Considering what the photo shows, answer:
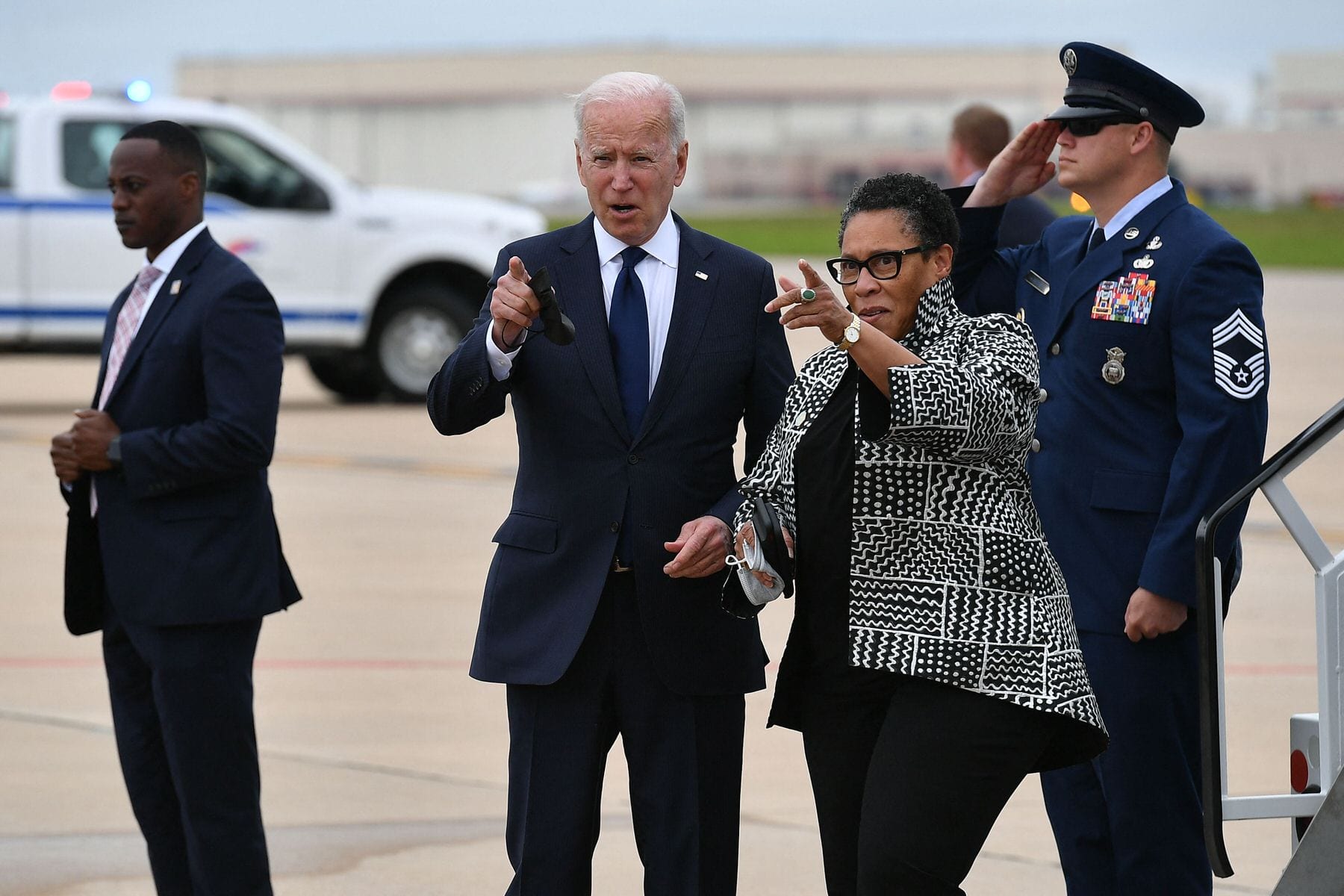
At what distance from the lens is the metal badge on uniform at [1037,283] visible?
4.27 meters

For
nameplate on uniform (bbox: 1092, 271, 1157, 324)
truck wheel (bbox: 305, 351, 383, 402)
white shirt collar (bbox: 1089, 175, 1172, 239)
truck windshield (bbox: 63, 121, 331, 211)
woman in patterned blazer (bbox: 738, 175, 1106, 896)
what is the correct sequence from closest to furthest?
woman in patterned blazer (bbox: 738, 175, 1106, 896)
nameplate on uniform (bbox: 1092, 271, 1157, 324)
white shirt collar (bbox: 1089, 175, 1172, 239)
truck windshield (bbox: 63, 121, 331, 211)
truck wheel (bbox: 305, 351, 383, 402)

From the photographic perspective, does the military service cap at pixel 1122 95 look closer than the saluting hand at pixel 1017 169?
Yes

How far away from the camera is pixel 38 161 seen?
1503cm

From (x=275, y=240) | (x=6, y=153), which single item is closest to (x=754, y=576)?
(x=275, y=240)

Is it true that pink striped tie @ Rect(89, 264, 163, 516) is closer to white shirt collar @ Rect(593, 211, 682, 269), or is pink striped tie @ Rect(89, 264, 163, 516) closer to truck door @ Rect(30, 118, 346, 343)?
white shirt collar @ Rect(593, 211, 682, 269)

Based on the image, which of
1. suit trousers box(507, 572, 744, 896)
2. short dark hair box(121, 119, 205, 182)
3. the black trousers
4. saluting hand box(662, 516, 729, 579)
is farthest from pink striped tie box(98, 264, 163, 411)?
the black trousers

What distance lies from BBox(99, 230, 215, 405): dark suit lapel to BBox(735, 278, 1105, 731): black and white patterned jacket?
5.52ft

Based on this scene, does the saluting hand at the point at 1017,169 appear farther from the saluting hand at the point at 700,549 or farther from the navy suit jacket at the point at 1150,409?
the saluting hand at the point at 700,549

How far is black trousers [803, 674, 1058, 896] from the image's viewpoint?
3311 mm

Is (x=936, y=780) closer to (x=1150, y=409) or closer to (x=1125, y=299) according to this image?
(x=1150, y=409)

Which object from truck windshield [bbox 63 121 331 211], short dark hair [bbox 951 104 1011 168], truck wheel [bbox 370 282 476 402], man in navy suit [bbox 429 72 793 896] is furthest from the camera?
truck wheel [bbox 370 282 476 402]

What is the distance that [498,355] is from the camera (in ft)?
11.9

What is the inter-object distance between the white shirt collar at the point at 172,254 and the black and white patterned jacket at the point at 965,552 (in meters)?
1.74

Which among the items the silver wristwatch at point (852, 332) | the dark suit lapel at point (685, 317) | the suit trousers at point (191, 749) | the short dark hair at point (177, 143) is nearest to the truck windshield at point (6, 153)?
the short dark hair at point (177, 143)
